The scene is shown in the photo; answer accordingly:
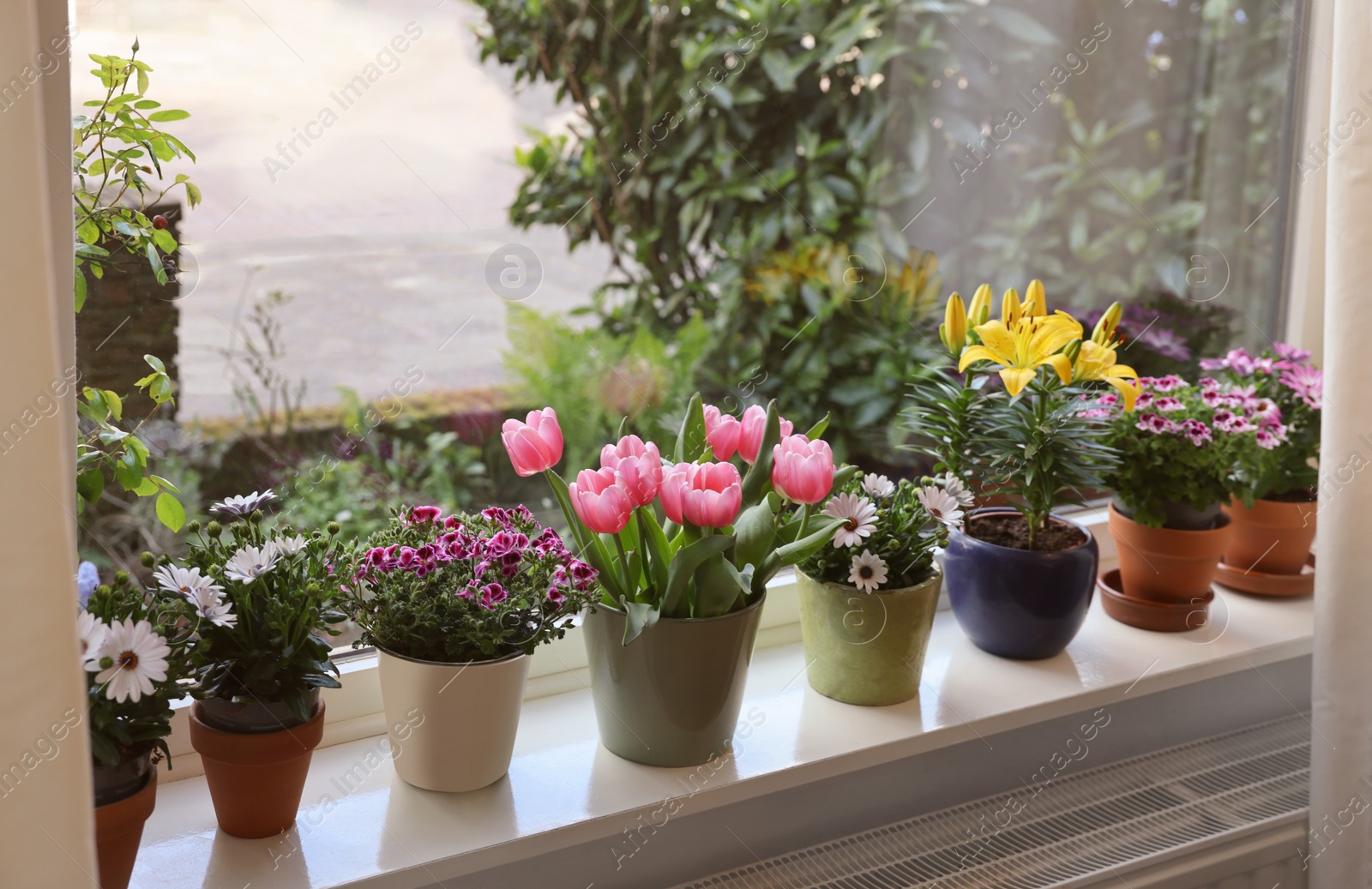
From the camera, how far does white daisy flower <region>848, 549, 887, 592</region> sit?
1075mm

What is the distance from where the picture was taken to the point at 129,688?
0.75 m

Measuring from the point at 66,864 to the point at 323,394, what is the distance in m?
0.69

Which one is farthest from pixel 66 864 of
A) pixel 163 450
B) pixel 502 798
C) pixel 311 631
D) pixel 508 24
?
pixel 508 24

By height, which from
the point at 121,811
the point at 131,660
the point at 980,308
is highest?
the point at 980,308

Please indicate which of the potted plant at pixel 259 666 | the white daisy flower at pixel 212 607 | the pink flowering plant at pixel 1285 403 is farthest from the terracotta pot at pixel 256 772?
the pink flowering plant at pixel 1285 403

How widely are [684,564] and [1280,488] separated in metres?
0.96

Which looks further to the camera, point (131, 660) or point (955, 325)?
point (955, 325)

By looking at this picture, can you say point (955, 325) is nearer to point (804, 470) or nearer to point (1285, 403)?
point (804, 470)

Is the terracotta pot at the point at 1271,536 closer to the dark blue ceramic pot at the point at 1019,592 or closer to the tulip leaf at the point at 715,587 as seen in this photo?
the dark blue ceramic pot at the point at 1019,592

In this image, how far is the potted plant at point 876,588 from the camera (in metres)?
1.08

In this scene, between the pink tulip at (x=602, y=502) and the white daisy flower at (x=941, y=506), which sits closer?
the pink tulip at (x=602, y=502)

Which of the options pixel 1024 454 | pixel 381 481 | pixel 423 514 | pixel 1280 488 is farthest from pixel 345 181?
pixel 1280 488

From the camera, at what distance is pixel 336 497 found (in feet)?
4.19

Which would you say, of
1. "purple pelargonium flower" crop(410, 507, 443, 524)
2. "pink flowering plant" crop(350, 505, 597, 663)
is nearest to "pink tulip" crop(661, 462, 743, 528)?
"pink flowering plant" crop(350, 505, 597, 663)
